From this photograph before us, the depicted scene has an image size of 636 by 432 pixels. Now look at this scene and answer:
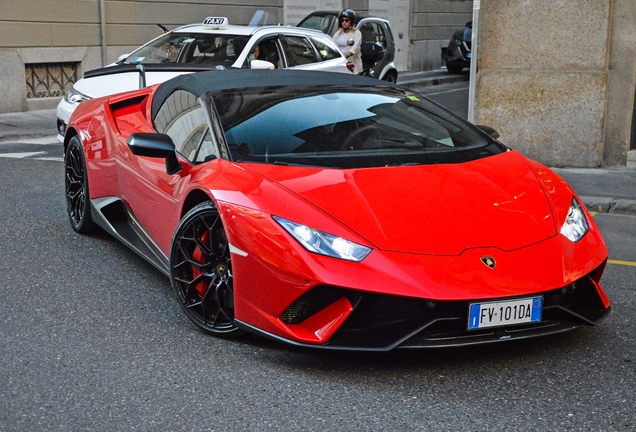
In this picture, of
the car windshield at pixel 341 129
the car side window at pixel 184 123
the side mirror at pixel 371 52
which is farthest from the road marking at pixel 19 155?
the side mirror at pixel 371 52

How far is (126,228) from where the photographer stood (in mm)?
5660

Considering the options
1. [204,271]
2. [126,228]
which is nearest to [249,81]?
[126,228]

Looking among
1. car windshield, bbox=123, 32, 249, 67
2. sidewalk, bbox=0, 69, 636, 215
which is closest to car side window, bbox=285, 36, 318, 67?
car windshield, bbox=123, 32, 249, 67

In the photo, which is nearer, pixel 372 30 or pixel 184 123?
pixel 184 123

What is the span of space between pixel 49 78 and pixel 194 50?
246 inches

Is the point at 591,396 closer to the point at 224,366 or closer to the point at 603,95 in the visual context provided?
the point at 224,366

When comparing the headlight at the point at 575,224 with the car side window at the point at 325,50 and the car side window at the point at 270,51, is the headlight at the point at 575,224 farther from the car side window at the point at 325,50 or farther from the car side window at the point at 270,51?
the car side window at the point at 325,50

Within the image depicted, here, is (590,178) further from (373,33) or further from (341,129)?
(373,33)

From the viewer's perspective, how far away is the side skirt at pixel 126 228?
5137mm

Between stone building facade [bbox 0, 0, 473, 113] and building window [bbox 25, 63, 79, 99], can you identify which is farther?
building window [bbox 25, 63, 79, 99]

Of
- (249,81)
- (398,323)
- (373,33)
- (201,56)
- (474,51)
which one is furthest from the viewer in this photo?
(373,33)

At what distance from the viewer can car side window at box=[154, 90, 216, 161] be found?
16.0ft

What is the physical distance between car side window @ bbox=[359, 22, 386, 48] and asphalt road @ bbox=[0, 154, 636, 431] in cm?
1470

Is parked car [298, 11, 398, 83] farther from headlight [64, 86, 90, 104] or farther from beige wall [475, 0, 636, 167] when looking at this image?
headlight [64, 86, 90, 104]
